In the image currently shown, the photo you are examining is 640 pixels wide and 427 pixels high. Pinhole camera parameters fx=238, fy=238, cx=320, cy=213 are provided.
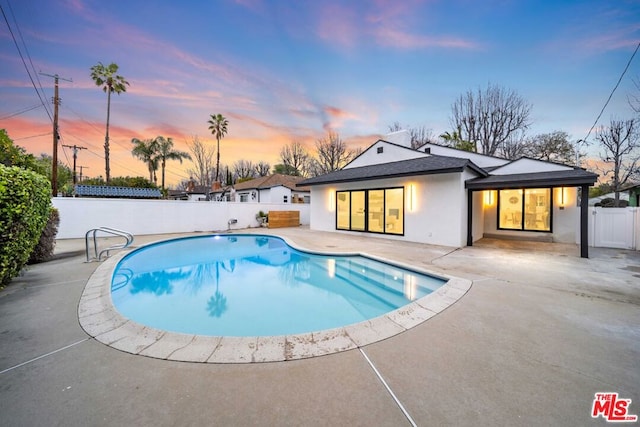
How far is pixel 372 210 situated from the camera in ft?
36.0

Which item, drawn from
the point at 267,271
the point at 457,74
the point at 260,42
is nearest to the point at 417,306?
the point at 267,271

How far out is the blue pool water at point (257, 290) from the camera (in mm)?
3801

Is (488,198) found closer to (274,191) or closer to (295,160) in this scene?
(274,191)

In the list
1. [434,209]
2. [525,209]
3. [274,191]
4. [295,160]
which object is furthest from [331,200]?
[295,160]

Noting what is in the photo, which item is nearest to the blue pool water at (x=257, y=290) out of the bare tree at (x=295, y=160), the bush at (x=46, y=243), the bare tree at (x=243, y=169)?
the bush at (x=46, y=243)

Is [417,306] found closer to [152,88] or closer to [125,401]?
[125,401]

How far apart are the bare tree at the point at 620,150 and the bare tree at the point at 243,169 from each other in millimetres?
39027

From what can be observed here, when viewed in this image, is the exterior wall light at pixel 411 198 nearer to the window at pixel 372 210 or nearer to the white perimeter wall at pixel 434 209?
the white perimeter wall at pixel 434 209

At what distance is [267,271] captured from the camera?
6.72 m

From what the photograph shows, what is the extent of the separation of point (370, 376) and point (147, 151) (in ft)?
106

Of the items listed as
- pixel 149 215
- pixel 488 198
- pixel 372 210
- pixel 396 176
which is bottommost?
pixel 149 215

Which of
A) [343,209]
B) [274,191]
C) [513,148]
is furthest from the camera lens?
[274,191]

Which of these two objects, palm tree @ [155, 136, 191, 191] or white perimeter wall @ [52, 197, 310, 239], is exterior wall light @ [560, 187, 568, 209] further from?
palm tree @ [155, 136, 191, 191]

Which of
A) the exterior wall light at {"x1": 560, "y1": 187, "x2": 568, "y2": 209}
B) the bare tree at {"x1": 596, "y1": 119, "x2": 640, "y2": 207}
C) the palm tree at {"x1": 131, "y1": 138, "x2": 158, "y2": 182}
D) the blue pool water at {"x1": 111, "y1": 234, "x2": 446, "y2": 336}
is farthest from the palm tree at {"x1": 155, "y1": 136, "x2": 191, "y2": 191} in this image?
the bare tree at {"x1": 596, "y1": 119, "x2": 640, "y2": 207}
